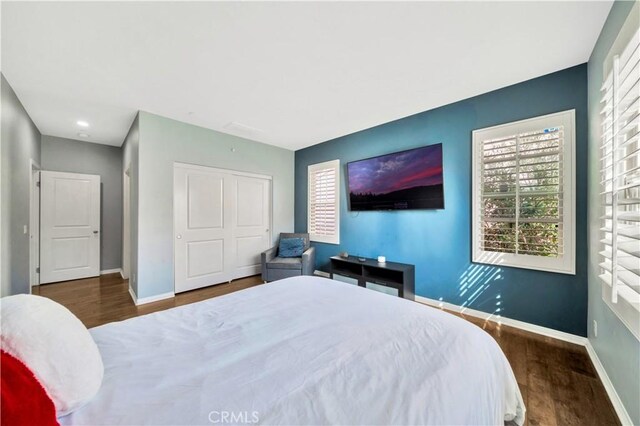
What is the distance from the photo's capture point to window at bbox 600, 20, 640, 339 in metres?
1.27

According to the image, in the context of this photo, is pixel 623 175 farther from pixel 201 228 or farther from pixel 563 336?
pixel 201 228

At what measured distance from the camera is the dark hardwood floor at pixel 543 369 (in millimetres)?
1514

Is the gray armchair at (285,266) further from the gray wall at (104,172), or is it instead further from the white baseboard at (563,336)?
the gray wall at (104,172)

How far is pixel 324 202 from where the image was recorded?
15.3ft

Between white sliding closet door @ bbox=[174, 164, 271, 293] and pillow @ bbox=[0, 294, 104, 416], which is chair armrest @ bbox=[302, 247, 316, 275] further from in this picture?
pillow @ bbox=[0, 294, 104, 416]

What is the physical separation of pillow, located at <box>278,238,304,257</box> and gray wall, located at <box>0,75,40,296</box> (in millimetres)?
3194

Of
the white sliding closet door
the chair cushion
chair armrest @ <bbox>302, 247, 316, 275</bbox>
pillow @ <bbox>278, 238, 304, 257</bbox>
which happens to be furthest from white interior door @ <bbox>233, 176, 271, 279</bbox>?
chair armrest @ <bbox>302, 247, 316, 275</bbox>

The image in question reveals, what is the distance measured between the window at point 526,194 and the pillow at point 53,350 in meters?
3.28

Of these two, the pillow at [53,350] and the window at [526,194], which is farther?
the window at [526,194]

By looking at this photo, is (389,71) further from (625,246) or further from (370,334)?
(370,334)

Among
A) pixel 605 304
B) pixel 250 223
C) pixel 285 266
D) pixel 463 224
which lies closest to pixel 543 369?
pixel 605 304

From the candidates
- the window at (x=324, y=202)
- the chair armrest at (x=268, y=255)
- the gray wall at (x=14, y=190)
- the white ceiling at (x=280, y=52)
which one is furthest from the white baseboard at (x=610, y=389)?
the gray wall at (x=14, y=190)

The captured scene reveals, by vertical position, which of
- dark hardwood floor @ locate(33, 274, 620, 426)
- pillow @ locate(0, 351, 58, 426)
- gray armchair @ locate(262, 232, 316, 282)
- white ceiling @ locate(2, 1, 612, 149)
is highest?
white ceiling @ locate(2, 1, 612, 149)

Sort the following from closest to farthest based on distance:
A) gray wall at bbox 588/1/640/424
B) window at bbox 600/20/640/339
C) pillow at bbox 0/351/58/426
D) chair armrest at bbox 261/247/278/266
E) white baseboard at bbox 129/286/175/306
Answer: pillow at bbox 0/351/58/426 < window at bbox 600/20/640/339 < gray wall at bbox 588/1/640/424 < white baseboard at bbox 129/286/175/306 < chair armrest at bbox 261/247/278/266
